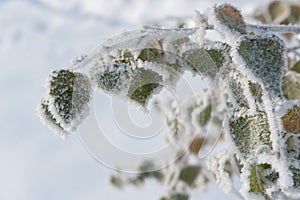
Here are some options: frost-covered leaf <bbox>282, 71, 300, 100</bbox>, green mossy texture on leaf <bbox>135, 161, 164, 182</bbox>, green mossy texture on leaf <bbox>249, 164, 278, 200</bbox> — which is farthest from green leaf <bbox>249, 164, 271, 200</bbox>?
green mossy texture on leaf <bbox>135, 161, 164, 182</bbox>

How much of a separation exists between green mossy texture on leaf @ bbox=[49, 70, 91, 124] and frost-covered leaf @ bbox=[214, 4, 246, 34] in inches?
10.6

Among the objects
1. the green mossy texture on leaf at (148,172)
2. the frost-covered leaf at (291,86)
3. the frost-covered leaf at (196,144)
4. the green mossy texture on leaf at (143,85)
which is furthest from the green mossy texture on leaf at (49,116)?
the green mossy texture on leaf at (148,172)

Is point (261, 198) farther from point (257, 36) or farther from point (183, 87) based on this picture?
point (183, 87)

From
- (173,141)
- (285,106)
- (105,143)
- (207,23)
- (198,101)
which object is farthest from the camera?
(173,141)

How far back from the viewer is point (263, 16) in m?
2.36

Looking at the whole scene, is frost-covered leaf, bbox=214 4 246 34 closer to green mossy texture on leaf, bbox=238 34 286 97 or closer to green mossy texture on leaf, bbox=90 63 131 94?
green mossy texture on leaf, bbox=238 34 286 97

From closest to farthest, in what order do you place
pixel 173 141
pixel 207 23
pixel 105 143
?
pixel 207 23
pixel 105 143
pixel 173 141

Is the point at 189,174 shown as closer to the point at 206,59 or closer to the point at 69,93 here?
the point at 206,59

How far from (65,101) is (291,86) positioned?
639 millimetres

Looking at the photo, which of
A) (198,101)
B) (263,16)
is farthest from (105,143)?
(263,16)

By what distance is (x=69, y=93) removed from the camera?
1.11m

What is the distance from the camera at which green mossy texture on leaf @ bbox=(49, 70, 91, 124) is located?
1.09 meters

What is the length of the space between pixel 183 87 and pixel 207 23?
0.26 metres

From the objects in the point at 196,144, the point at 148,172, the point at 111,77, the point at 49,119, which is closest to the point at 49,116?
the point at 49,119
